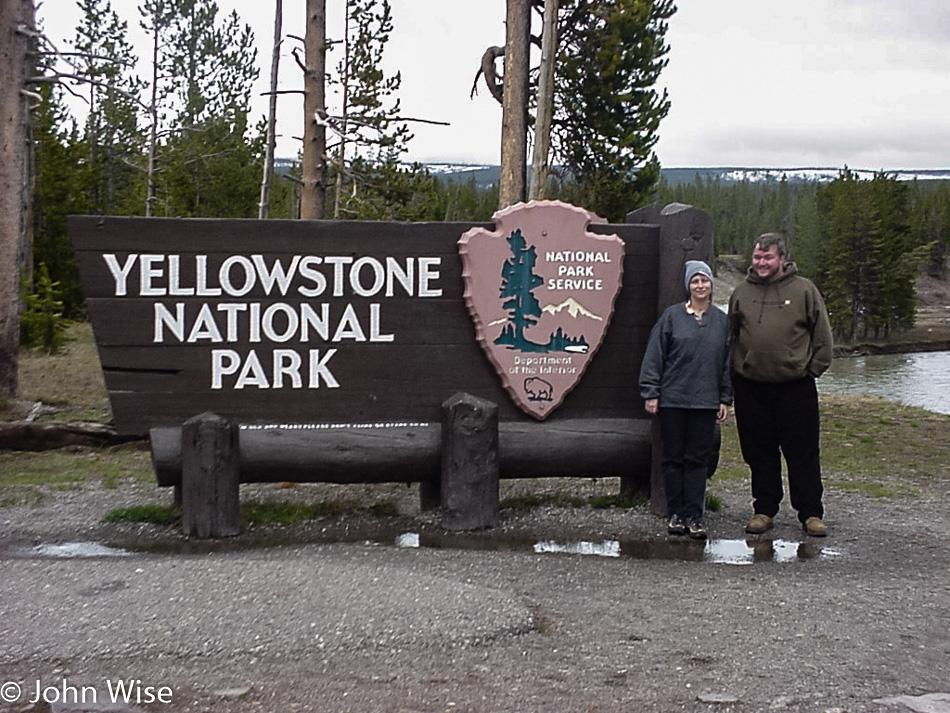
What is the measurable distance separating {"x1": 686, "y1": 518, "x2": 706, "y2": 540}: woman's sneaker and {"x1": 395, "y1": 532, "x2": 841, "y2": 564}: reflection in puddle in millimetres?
41

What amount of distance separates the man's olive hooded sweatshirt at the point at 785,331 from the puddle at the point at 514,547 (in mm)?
1097

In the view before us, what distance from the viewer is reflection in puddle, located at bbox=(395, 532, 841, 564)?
668 centimetres

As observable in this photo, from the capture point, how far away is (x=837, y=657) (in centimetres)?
471

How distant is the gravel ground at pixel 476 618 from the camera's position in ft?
13.9

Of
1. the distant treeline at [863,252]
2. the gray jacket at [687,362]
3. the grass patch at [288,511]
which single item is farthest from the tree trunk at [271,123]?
the distant treeline at [863,252]

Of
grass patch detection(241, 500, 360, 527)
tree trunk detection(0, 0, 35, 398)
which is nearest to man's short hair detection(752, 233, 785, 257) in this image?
grass patch detection(241, 500, 360, 527)

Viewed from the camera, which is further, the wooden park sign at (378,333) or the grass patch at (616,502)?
the grass patch at (616,502)

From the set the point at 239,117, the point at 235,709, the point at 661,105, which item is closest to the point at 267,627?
the point at 235,709

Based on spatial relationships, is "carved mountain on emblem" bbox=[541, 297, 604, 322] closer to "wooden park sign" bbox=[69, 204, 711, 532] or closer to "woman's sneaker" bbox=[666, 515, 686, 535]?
"wooden park sign" bbox=[69, 204, 711, 532]

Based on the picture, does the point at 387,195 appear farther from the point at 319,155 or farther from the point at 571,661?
the point at 571,661

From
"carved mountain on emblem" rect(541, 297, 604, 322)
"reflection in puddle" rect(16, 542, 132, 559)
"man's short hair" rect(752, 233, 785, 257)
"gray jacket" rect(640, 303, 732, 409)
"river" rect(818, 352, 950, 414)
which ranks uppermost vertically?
"man's short hair" rect(752, 233, 785, 257)

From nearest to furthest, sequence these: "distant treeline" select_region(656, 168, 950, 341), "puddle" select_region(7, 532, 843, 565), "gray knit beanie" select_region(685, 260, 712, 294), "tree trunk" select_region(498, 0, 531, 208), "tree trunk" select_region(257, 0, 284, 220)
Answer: "puddle" select_region(7, 532, 843, 565) → "gray knit beanie" select_region(685, 260, 712, 294) → "tree trunk" select_region(498, 0, 531, 208) → "tree trunk" select_region(257, 0, 284, 220) → "distant treeline" select_region(656, 168, 950, 341)

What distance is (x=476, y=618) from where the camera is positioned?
5.09 m

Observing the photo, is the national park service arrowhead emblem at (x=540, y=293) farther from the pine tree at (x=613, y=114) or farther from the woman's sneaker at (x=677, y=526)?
the pine tree at (x=613, y=114)
